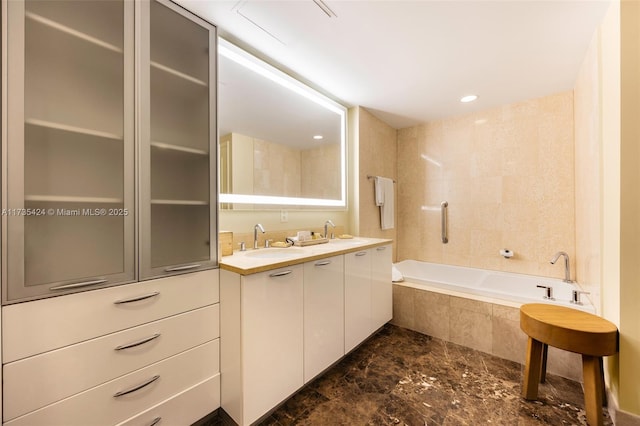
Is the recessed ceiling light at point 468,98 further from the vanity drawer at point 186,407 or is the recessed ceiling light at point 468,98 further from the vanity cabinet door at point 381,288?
the vanity drawer at point 186,407

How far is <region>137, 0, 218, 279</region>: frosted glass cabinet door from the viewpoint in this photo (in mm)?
1191

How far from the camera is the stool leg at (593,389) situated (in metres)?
1.27

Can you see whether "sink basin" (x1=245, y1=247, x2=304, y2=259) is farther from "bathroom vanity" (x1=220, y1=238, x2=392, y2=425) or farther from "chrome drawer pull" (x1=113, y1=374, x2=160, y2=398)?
"chrome drawer pull" (x1=113, y1=374, x2=160, y2=398)

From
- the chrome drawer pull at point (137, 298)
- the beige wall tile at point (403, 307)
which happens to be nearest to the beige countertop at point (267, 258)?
the chrome drawer pull at point (137, 298)

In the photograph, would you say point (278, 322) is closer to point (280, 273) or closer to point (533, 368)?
point (280, 273)

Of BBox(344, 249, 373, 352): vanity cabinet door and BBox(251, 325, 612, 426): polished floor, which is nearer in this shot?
BBox(251, 325, 612, 426): polished floor

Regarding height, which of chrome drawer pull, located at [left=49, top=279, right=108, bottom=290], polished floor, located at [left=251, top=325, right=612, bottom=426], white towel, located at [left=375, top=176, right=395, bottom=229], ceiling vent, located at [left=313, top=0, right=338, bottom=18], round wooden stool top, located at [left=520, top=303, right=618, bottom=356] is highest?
ceiling vent, located at [left=313, top=0, right=338, bottom=18]

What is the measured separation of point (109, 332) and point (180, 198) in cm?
67

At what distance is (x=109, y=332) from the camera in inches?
42.0

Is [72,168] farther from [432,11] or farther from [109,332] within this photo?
[432,11]

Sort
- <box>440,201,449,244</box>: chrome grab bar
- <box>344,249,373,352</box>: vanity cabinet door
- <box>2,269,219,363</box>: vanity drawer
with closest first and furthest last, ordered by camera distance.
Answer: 1. <box>2,269,219,363</box>: vanity drawer
2. <box>344,249,373,352</box>: vanity cabinet door
3. <box>440,201,449,244</box>: chrome grab bar

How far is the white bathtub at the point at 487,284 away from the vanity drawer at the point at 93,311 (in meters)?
2.05

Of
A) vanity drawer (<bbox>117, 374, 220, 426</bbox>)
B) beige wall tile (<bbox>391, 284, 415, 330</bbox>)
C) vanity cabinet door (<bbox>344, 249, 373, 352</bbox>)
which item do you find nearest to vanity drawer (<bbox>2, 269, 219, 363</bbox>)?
vanity drawer (<bbox>117, 374, 220, 426</bbox>)

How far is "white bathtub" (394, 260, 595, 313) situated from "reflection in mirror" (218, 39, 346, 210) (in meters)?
1.32
